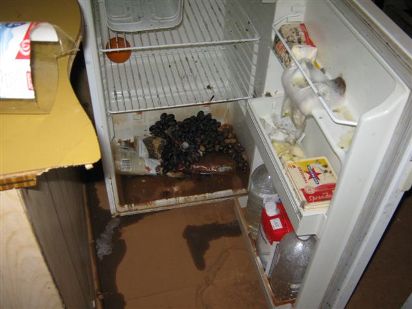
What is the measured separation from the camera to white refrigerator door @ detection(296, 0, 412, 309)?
2.67ft

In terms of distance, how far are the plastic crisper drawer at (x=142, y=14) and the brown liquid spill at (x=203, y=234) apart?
2.70ft

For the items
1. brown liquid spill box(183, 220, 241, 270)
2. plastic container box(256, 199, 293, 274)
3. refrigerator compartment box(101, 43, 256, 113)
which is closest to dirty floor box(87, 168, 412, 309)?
brown liquid spill box(183, 220, 241, 270)

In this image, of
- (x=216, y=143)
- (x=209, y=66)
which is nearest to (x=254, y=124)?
(x=216, y=143)

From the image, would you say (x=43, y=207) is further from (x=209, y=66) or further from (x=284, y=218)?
(x=209, y=66)

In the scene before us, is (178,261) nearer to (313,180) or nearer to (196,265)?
(196,265)

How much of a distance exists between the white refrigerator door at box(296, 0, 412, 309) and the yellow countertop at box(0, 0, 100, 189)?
1.76ft

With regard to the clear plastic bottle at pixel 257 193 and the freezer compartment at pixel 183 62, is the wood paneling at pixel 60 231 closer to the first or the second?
the freezer compartment at pixel 183 62

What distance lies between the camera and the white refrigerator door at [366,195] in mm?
814

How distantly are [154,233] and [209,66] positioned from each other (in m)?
0.79

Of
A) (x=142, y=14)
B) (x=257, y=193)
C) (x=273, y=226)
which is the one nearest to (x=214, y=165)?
(x=257, y=193)

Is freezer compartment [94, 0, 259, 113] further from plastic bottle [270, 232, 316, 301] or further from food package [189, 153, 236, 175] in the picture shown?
plastic bottle [270, 232, 316, 301]

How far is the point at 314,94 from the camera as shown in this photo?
1034 mm

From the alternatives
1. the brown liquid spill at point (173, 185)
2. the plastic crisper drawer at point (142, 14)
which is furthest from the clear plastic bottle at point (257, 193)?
the plastic crisper drawer at point (142, 14)

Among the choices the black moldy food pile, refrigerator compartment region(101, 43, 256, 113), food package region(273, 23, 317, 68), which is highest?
food package region(273, 23, 317, 68)
